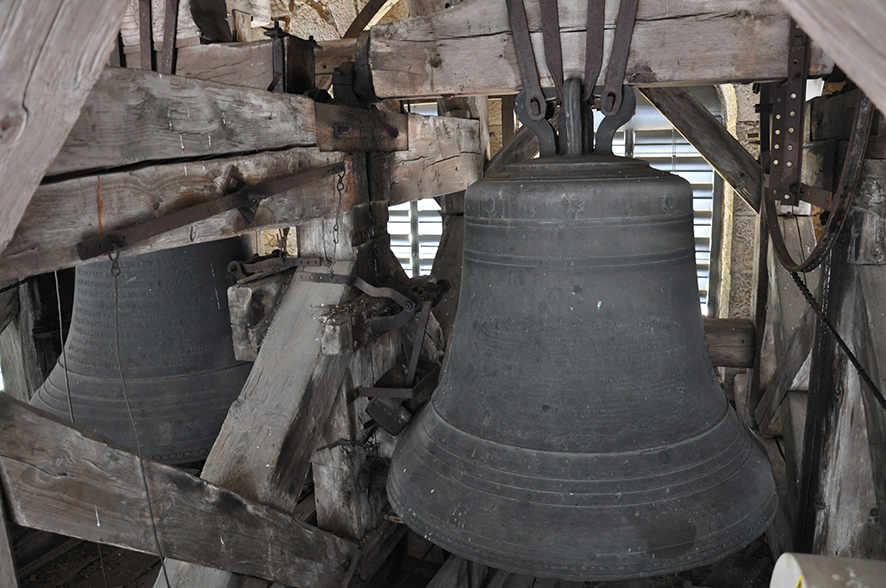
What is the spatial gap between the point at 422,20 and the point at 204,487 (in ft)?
4.54

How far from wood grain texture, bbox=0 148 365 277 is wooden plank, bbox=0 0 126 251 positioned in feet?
1.06

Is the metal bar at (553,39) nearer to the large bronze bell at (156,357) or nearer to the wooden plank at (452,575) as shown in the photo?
the large bronze bell at (156,357)

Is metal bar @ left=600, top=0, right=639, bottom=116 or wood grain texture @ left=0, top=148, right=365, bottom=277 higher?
metal bar @ left=600, top=0, right=639, bottom=116

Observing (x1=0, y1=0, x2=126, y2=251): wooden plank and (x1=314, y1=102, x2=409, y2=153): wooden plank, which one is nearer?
(x1=0, y1=0, x2=126, y2=251): wooden plank

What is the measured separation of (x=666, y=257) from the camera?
1483 mm

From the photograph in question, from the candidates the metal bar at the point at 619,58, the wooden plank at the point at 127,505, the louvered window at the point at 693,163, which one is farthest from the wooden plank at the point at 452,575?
the louvered window at the point at 693,163

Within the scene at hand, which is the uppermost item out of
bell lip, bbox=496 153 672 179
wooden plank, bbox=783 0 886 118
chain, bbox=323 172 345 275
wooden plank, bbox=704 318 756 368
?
wooden plank, bbox=783 0 886 118

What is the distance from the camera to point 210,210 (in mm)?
1441

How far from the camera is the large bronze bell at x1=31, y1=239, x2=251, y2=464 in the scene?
2125mm

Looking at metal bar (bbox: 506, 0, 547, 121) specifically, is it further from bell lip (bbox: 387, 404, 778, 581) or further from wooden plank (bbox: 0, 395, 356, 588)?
wooden plank (bbox: 0, 395, 356, 588)

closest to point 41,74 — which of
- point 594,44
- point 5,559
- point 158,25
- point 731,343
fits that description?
point 5,559

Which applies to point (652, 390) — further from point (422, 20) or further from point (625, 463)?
point (422, 20)

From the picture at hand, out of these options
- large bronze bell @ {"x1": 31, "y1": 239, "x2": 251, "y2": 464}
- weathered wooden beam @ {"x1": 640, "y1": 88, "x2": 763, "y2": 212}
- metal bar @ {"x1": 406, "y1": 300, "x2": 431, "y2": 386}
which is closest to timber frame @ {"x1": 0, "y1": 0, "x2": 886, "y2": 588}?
metal bar @ {"x1": 406, "y1": 300, "x2": 431, "y2": 386}

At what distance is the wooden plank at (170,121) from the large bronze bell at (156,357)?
765mm
